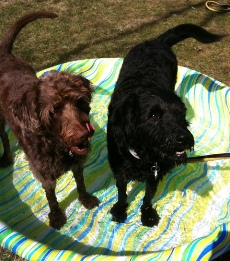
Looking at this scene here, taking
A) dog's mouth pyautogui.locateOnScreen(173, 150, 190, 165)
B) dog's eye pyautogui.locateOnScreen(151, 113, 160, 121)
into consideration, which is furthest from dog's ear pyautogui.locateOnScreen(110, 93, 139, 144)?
dog's mouth pyautogui.locateOnScreen(173, 150, 190, 165)

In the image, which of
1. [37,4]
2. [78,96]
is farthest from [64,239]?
[37,4]

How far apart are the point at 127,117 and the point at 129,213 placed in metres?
1.53

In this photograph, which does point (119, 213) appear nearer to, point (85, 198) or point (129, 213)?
point (129, 213)

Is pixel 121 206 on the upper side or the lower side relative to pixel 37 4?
lower

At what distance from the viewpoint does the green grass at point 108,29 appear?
23.3 feet

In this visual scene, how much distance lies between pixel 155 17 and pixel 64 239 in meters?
6.43

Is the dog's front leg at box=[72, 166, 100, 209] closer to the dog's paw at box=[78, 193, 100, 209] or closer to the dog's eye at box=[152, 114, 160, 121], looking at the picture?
the dog's paw at box=[78, 193, 100, 209]

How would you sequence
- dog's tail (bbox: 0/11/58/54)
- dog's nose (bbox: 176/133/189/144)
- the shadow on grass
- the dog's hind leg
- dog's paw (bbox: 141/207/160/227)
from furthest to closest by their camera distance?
1. the shadow on grass
2. the dog's hind leg
3. dog's tail (bbox: 0/11/58/54)
4. dog's paw (bbox: 141/207/160/227)
5. dog's nose (bbox: 176/133/189/144)

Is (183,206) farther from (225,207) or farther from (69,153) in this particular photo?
(69,153)

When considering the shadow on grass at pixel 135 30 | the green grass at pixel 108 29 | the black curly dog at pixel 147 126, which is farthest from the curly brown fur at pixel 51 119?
the shadow on grass at pixel 135 30

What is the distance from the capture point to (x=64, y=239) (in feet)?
12.5

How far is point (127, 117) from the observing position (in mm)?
3010

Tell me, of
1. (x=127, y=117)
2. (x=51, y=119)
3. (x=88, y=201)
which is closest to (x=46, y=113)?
(x=51, y=119)

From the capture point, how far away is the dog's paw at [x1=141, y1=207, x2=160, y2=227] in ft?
12.7
